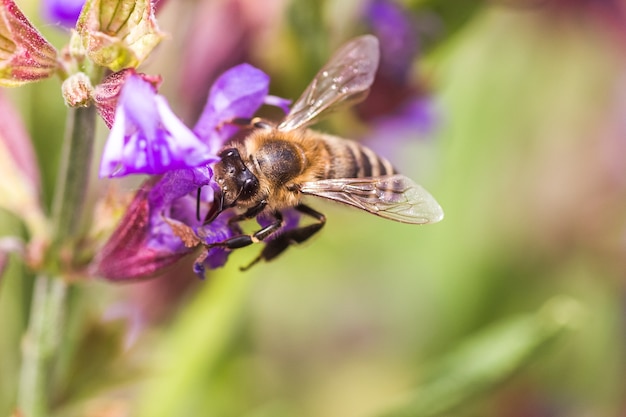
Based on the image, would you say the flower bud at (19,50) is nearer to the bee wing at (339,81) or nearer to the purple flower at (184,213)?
the purple flower at (184,213)

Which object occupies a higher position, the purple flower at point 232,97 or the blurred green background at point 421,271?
the purple flower at point 232,97

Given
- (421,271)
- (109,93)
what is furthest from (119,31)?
(421,271)

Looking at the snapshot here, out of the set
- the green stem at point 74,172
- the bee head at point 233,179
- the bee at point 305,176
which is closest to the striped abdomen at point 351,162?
the bee at point 305,176

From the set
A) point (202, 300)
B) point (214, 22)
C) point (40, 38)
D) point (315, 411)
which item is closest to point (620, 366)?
point (315, 411)

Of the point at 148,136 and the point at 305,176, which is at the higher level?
the point at 148,136

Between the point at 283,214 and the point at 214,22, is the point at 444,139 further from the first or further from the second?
the point at 283,214

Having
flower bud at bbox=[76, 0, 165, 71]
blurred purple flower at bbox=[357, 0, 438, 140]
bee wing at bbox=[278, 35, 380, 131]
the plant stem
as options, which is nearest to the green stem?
the plant stem

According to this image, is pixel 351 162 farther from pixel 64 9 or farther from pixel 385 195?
pixel 64 9
